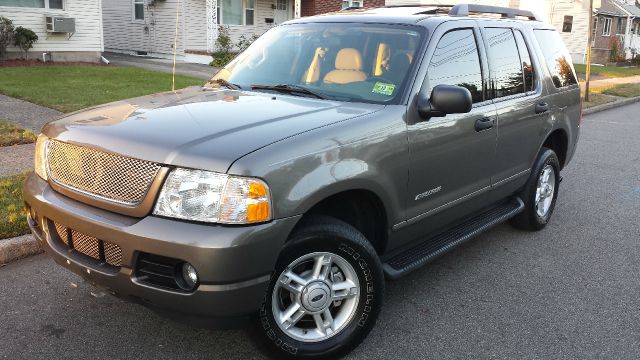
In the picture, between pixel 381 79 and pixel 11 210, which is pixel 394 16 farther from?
pixel 11 210

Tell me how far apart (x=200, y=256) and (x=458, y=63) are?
245 cm

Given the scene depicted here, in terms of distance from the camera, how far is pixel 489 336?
3.52m

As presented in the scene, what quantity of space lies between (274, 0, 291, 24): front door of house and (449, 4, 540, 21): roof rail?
20222 millimetres

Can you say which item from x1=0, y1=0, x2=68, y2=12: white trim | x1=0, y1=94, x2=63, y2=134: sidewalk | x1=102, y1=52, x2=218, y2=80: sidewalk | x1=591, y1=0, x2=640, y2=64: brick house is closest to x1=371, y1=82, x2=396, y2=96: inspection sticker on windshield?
x1=0, y1=94, x2=63, y2=134: sidewalk

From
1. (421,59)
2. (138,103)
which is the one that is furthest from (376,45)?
(138,103)

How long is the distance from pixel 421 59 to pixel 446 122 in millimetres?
439

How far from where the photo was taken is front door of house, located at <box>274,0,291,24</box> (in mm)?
24750

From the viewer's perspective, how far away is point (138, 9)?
22891 mm

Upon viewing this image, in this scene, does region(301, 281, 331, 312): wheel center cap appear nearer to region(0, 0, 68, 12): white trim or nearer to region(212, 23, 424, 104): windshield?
region(212, 23, 424, 104): windshield

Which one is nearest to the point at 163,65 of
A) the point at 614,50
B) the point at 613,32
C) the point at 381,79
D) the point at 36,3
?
the point at 36,3

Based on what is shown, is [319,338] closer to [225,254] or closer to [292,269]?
[292,269]

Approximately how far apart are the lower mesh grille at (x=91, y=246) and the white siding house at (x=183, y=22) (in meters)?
18.7

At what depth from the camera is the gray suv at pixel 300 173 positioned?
266 centimetres

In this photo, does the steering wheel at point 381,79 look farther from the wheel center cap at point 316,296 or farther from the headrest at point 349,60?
the wheel center cap at point 316,296
